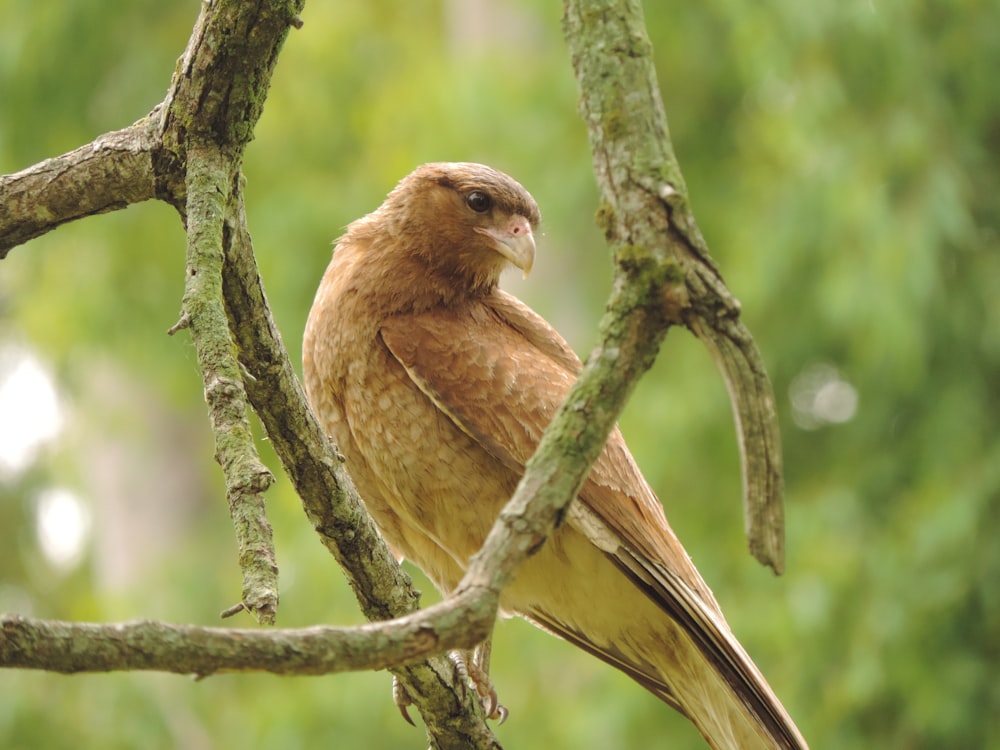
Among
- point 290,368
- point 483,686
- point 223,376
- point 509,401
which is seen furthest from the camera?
point 483,686

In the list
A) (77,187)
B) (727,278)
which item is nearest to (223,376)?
(77,187)

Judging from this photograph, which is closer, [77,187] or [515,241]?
[77,187]

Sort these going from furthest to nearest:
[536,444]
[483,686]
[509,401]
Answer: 1. [483,686]
2. [509,401]
3. [536,444]

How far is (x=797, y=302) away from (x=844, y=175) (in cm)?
101

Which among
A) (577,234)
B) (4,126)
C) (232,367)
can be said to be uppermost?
(4,126)

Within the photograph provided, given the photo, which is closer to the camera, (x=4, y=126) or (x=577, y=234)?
(x=577, y=234)

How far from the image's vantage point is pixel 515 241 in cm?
447

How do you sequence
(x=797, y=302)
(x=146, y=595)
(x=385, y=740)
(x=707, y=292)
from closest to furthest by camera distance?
1. (x=707, y=292)
2. (x=797, y=302)
3. (x=385, y=740)
4. (x=146, y=595)

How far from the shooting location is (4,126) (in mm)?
10852

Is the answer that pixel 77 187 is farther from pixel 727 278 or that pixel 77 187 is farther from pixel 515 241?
pixel 727 278

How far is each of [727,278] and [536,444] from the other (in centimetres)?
438

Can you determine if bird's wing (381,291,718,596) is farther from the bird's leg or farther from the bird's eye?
the bird's leg

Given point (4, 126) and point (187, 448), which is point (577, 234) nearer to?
point (4, 126)

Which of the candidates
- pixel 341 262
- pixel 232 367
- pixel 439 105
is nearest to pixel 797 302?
pixel 439 105
